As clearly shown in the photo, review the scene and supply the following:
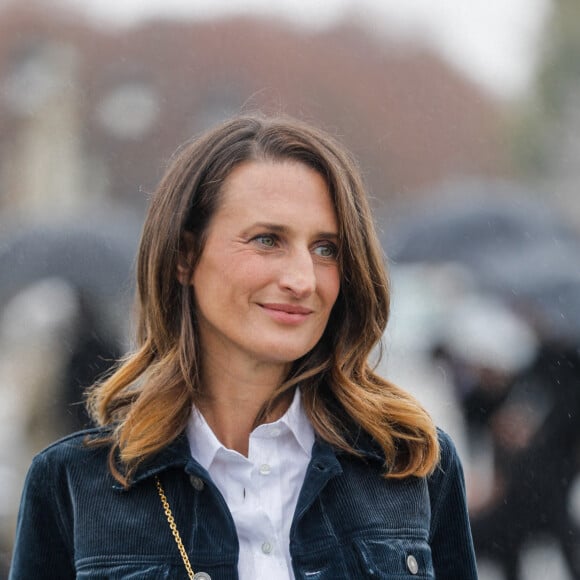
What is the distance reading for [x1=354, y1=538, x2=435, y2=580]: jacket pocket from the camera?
1674 mm

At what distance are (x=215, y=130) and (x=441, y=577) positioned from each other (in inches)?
37.0

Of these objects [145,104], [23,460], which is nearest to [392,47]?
[145,104]

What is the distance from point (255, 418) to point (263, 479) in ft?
0.40

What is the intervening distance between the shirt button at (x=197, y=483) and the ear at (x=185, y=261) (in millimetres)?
352

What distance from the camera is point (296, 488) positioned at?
68.0 inches

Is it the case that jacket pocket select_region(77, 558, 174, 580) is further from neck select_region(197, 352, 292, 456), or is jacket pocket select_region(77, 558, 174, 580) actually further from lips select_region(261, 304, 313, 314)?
lips select_region(261, 304, 313, 314)

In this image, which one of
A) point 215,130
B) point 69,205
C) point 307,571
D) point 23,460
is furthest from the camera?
point 69,205

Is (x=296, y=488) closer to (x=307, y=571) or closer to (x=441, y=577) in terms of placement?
(x=307, y=571)

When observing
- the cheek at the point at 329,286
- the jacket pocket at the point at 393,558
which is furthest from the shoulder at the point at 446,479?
the cheek at the point at 329,286

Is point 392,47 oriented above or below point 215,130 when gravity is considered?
above

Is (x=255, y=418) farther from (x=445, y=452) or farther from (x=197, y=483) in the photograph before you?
(x=445, y=452)

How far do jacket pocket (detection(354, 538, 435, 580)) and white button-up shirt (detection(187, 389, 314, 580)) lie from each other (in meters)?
0.13

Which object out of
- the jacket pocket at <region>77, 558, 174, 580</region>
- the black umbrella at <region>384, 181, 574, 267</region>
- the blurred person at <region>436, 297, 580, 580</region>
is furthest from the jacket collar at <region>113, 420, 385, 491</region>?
the black umbrella at <region>384, 181, 574, 267</region>

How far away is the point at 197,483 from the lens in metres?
1.71
